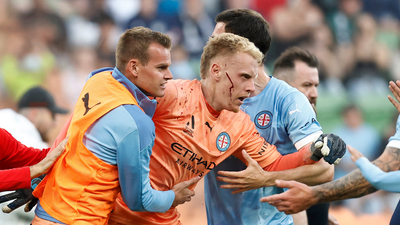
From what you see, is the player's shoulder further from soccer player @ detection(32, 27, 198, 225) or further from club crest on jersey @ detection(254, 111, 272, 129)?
soccer player @ detection(32, 27, 198, 225)

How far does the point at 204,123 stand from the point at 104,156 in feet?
2.62

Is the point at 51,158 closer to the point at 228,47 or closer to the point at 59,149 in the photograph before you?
the point at 59,149

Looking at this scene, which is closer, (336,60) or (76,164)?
(76,164)

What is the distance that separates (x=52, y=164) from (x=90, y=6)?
678 cm

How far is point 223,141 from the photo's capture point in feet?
8.79

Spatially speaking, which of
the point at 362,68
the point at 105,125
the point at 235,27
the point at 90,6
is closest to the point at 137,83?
the point at 105,125

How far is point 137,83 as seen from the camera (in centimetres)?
232

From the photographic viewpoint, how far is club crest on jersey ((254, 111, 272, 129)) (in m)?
3.00

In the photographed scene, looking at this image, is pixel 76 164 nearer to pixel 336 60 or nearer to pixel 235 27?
pixel 235 27

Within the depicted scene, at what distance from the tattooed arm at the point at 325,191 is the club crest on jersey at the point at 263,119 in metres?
0.60

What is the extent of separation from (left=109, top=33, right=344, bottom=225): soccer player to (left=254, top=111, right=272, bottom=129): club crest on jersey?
0.89 feet

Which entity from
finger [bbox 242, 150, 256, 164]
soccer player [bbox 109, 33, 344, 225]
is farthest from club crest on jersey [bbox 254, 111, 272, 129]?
finger [bbox 242, 150, 256, 164]

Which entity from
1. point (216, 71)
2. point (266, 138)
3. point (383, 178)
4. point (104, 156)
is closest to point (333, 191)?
point (383, 178)

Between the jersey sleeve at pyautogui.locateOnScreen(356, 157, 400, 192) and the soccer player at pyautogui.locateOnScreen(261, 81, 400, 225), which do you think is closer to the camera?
the jersey sleeve at pyautogui.locateOnScreen(356, 157, 400, 192)
